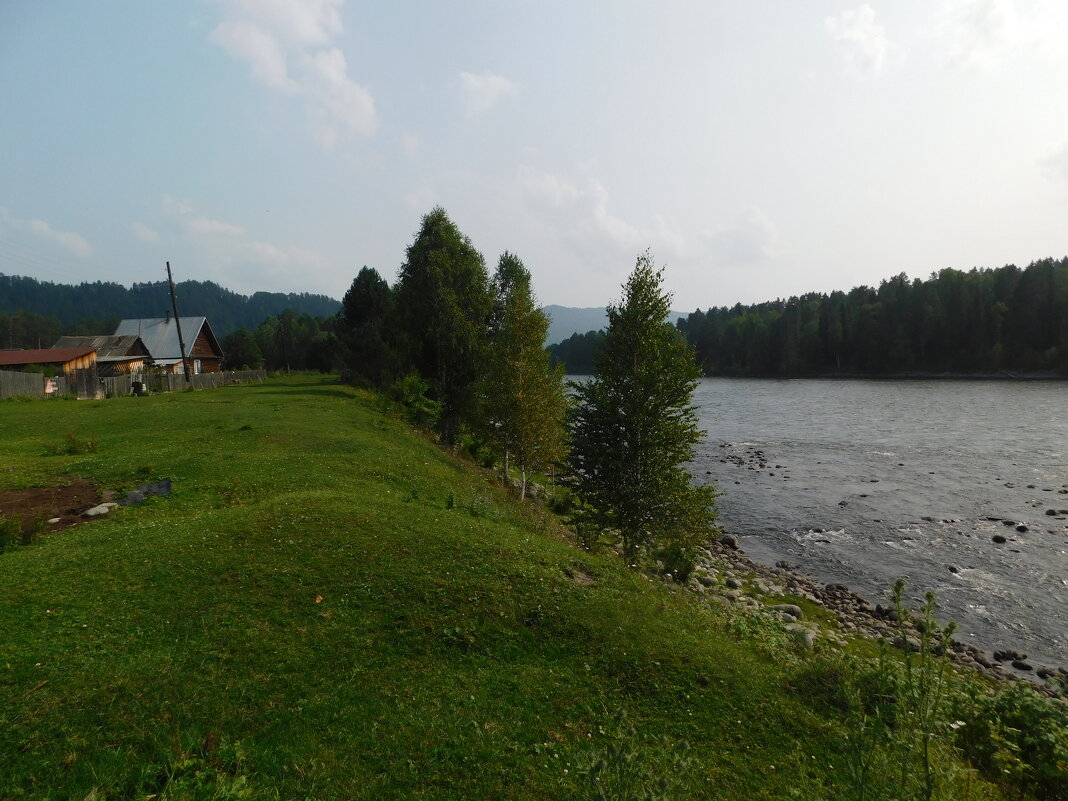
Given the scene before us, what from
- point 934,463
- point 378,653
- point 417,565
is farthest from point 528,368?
point 934,463

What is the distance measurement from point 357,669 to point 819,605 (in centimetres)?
1755

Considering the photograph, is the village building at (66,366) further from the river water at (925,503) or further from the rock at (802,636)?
the rock at (802,636)

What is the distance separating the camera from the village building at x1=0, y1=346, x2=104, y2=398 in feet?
144

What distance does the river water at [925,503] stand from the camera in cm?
2016

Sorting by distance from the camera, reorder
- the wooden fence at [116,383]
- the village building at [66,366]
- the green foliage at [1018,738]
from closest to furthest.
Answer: the green foliage at [1018,738] → the wooden fence at [116,383] → the village building at [66,366]

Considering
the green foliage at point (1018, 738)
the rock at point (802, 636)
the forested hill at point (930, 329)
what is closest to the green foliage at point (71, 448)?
the rock at point (802, 636)

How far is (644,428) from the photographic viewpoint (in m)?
19.7

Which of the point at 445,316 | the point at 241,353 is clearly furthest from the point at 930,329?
the point at 241,353

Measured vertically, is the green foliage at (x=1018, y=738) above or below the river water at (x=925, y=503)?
above

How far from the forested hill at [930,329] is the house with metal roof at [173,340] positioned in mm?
83818

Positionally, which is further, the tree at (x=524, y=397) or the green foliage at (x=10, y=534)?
the tree at (x=524, y=397)

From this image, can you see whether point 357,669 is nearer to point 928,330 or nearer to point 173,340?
point 173,340

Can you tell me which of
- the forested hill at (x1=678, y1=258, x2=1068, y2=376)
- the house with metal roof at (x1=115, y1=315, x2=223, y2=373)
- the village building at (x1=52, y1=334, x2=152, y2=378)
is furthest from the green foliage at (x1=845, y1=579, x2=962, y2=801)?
the forested hill at (x1=678, y1=258, x2=1068, y2=376)

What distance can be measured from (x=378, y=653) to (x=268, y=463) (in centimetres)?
1317
